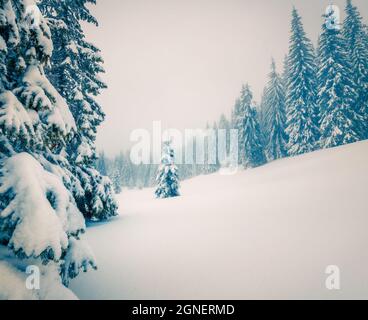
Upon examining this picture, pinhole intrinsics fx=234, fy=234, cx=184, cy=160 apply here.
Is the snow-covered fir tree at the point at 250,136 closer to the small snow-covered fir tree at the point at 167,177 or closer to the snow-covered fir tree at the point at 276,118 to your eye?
the snow-covered fir tree at the point at 276,118

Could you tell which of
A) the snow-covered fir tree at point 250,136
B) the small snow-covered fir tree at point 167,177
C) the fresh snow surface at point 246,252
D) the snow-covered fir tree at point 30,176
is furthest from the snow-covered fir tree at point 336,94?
the snow-covered fir tree at point 30,176

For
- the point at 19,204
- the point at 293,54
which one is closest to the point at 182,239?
the point at 19,204

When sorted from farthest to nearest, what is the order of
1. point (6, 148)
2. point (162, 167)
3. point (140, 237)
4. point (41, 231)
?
point (162, 167)
point (140, 237)
point (6, 148)
point (41, 231)

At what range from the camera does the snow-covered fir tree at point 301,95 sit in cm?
3169

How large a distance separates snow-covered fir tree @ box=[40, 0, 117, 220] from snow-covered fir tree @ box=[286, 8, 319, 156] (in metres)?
27.8

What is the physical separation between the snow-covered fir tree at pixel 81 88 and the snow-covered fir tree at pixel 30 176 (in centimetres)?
598

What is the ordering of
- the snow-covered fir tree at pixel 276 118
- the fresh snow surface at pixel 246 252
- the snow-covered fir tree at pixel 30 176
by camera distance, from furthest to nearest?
the snow-covered fir tree at pixel 276 118 → the fresh snow surface at pixel 246 252 → the snow-covered fir tree at pixel 30 176

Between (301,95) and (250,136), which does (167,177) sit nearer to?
(250,136)

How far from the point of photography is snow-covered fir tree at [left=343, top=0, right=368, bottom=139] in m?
29.5

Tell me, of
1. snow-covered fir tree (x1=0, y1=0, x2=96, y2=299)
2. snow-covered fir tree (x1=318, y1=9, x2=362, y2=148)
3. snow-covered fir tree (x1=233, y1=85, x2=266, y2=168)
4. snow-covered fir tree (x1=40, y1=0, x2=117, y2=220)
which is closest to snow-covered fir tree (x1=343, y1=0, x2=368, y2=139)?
snow-covered fir tree (x1=318, y1=9, x2=362, y2=148)

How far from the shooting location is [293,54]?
33.2 meters

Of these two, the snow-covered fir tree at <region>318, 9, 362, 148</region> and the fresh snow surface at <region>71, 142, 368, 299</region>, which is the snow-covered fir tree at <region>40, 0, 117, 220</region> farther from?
the snow-covered fir tree at <region>318, 9, 362, 148</region>

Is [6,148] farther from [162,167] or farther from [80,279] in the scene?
[162,167]
